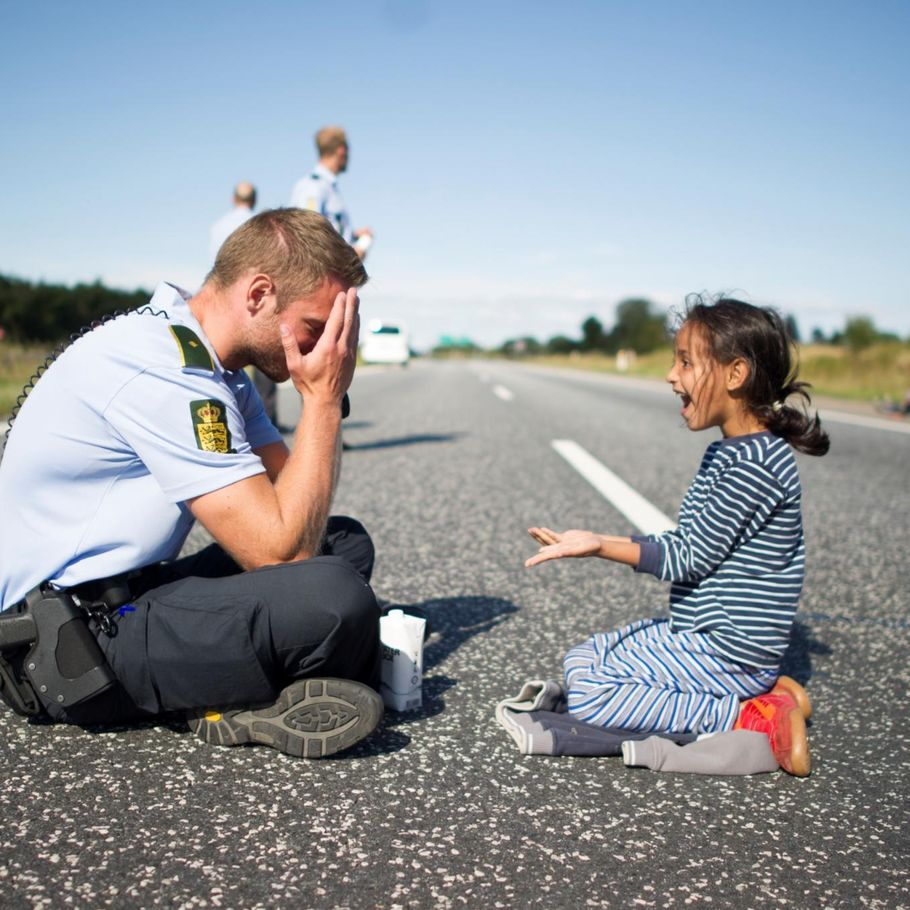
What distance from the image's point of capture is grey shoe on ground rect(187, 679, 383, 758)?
2.26m

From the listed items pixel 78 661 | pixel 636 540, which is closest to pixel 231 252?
pixel 78 661

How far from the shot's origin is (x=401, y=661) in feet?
8.70

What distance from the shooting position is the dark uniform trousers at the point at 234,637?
2.26 metres

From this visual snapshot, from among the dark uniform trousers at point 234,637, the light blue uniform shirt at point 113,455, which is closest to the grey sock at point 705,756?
the dark uniform trousers at point 234,637

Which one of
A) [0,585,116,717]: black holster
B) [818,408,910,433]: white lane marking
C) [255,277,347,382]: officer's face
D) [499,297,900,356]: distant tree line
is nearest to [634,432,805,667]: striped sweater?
[255,277,347,382]: officer's face

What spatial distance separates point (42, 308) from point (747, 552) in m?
57.8

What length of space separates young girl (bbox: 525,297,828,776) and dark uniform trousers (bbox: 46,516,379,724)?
58cm

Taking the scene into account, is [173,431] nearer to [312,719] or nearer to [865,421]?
[312,719]

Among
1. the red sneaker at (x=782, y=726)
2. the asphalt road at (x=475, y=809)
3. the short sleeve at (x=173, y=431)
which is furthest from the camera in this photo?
the red sneaker at (x=782, y=726)

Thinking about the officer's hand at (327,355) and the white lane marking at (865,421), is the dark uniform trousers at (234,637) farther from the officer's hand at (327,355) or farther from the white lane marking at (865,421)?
the white lane marking at (865,421)

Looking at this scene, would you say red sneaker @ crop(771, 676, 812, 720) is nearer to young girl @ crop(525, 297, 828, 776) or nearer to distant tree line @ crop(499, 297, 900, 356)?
young girl @ crop(525, 297, 828, 776)

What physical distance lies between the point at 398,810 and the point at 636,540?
105cm

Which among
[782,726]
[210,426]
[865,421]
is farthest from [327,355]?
[865,421]

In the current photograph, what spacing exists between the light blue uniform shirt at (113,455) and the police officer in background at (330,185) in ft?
17.1
